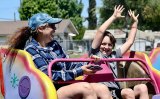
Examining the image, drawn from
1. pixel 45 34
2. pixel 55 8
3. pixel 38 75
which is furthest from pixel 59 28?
pixel 38 75

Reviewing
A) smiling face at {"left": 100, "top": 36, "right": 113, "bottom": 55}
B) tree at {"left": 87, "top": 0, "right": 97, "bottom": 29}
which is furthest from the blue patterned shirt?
tree at {"left": 87, "top": 0, "right": 97, "bottom": 29}

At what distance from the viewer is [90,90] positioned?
11.8ft

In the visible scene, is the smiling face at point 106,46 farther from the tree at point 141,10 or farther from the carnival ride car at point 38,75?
the tree at point 141,10

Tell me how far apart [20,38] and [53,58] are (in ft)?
1.41

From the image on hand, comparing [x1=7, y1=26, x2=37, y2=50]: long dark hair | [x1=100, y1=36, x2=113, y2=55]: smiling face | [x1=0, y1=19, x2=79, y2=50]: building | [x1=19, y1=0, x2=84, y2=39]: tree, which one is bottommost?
[x1=0, y1=19, x2=79, y2=50]: building

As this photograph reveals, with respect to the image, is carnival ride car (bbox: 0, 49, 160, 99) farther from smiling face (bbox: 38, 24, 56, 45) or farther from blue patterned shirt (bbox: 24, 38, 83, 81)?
smiling face (bbox: 38, 24, 56, 45)

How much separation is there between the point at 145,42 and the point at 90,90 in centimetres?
4616

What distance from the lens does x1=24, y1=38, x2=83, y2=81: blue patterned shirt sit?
12.9 ft

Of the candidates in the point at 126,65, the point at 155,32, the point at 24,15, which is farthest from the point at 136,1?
the point at 126,65

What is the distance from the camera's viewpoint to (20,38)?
14.0 ft

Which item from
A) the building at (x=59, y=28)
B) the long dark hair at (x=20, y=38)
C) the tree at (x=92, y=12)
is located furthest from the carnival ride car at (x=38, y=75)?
the tree at (x=92, y=12)

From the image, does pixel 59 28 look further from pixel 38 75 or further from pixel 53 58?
pixel 38 75

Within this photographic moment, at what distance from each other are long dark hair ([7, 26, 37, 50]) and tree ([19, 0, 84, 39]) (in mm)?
46028

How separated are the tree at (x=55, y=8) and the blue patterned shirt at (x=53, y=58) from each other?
46175mm
